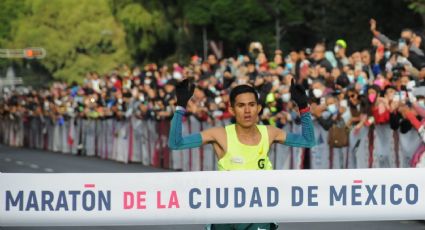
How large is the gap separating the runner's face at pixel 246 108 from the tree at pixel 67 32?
8629 centimetres

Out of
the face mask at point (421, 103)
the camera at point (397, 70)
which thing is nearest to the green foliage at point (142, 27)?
the camera at point (397, 70)

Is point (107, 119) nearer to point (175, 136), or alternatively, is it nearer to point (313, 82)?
point (313, 82)

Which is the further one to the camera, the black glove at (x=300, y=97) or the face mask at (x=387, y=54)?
the face mask at (x=387, y=54)

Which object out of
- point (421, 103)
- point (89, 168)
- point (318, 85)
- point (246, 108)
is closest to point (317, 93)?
point (318, 85)

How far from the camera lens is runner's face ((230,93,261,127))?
9.80 meters

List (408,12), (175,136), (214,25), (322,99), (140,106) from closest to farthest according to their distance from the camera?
(175,136) < (322,99) < (140,106) < (408,12) < (214,25)

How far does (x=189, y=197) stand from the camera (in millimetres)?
9938

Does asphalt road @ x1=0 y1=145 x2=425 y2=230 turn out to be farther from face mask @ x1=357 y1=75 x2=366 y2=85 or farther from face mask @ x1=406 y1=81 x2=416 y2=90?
face mask @ x1=357 y1=75 x2=366 y2=85

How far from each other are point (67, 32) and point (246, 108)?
90.1 metres

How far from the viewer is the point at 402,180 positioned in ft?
32.9

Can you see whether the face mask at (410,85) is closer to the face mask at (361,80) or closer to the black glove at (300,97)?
the face mask at (361,80)

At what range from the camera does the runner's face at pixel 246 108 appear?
9.80 m

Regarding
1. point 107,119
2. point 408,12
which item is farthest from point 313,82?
point 408,12

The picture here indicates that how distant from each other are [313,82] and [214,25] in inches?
2522
